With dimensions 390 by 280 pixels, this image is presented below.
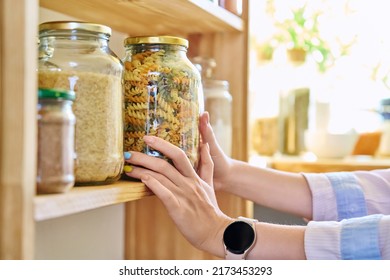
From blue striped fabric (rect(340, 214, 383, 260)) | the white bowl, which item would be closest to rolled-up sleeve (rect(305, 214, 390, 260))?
blue striped fabric (rect(340, 214, 383, 260))

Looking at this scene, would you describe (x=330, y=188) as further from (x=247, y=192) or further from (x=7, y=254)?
(x=7, y=254)

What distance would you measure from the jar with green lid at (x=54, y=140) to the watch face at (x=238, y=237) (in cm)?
33

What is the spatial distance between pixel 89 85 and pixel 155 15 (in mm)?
379

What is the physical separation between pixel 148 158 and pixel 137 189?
0.05m

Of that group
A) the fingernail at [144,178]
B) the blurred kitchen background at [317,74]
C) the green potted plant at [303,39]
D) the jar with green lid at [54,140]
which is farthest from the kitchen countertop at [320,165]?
the jar with green lid at [54,140]

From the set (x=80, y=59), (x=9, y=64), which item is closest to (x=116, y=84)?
(x=80, y=59)

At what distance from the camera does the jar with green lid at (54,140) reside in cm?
68

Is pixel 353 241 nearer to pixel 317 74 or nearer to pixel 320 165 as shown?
pixel 320 165

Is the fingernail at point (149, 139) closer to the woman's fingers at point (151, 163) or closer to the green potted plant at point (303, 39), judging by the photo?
the woman's fingers at point (151, 163)

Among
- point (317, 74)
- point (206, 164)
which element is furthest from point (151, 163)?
point (317, 74)

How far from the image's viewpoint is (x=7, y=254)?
2.14ft

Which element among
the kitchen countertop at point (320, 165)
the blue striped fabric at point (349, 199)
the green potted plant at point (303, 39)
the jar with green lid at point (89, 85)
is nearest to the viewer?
the jar with green lid at point (89, 85)

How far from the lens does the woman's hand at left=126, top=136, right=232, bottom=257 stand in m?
0.89

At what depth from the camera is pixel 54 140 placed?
69 cm
